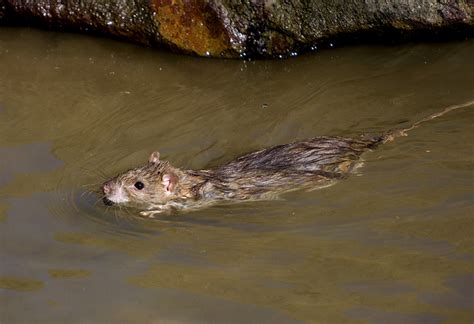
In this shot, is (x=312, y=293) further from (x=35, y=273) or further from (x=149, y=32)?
(x=149, y=32)

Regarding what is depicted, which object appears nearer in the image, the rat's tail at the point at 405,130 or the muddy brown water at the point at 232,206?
the muddy brown water at the point at 232,206

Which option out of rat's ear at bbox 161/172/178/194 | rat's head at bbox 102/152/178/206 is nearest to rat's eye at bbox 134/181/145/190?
rat's head at bbox 102/152/178/206

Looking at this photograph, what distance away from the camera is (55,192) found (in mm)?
6629

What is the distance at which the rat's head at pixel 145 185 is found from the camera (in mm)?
6609

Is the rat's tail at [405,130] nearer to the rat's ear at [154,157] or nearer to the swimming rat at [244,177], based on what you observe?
the swimming rat at [244,177]

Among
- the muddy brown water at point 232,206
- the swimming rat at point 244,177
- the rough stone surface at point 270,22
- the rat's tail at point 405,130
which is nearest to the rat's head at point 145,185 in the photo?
the swimming rat at point 244,177

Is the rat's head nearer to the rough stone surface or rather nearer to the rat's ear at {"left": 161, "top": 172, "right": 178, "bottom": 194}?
the rat's ear at {"left": 161, "top": 172, "right": 178, "bottom": 194}

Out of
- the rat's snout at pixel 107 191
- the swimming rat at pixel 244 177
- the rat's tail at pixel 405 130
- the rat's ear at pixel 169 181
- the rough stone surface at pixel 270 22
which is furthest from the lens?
the rough stone surface at pixel 270 22

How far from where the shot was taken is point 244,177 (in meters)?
6.84

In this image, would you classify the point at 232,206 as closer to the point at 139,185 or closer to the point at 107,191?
the point at 139,185

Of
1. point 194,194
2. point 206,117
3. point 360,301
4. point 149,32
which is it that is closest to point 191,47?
point 149,32

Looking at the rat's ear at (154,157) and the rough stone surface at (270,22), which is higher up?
the rough stone surface at (270,22)

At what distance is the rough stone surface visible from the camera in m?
8.20

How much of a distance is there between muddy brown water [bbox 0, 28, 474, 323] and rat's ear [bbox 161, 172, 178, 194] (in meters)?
0.38
